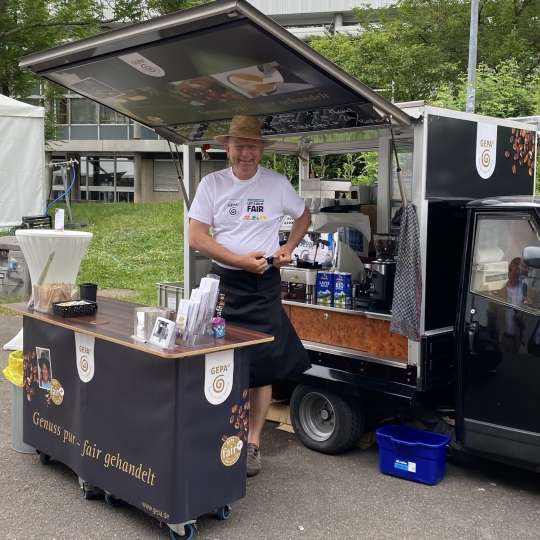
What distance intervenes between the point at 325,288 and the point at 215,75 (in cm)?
156

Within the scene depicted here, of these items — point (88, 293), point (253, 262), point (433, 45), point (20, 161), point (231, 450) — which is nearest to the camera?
point (231, 450)

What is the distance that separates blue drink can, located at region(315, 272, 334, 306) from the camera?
4.70 meters

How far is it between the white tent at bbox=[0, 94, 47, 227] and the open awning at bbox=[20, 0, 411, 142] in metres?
5.60

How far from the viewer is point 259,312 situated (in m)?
4.12

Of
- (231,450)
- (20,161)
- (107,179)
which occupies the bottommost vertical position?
(231,450)

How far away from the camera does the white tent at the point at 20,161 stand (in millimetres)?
10141

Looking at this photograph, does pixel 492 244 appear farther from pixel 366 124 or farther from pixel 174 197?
pixel 174 197

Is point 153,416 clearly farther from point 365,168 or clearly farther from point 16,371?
point 365,168

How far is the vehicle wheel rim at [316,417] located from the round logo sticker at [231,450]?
3.79 ft

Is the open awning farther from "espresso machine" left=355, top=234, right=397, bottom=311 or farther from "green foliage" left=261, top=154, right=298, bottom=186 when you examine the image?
"green foliage" left=261, top=154, right=298, bottom=186

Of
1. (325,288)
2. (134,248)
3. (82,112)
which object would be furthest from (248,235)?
(82,112)

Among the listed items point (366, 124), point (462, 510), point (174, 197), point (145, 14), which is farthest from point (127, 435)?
point (174, 197)

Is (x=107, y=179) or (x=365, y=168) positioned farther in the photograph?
(x=107, y=179)

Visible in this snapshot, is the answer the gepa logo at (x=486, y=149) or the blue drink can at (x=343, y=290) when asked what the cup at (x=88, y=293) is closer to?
the blue drink can at (x=343, y=290)
